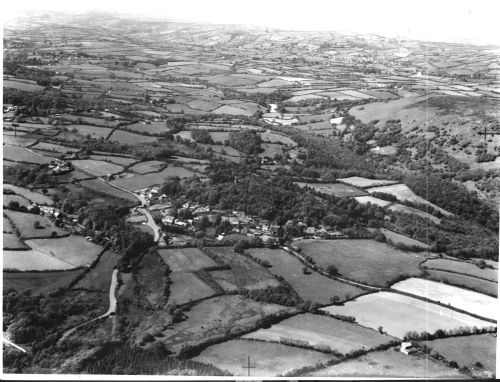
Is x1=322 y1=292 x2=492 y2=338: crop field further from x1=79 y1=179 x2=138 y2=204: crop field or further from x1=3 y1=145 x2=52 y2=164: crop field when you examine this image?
x1=3 y1=145 x2=52 y2=164: crop field

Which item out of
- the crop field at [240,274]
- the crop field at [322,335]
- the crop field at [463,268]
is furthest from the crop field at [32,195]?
the crop field at [463,268]

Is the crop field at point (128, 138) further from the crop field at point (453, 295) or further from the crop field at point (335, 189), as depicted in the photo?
the crop field at point (453, 295)

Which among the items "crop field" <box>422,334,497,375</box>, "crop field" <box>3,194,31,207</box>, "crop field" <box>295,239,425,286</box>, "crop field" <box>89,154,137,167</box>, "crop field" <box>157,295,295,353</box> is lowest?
"crop field" <box>422,334,497,375</box>

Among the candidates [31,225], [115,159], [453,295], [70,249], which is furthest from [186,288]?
[115,159]

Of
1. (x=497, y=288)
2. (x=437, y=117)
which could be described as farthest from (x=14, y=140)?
(x=437, y=117)

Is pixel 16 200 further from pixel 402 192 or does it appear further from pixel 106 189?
pixel 402 192

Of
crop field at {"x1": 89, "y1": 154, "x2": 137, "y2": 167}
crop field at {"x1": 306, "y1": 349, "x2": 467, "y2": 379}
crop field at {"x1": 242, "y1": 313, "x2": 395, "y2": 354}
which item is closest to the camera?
crop field at {"x1": 306, "y1": 349, "x2": 467, "y2": 379}

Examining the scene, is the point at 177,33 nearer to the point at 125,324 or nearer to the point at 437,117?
the point at 437,117

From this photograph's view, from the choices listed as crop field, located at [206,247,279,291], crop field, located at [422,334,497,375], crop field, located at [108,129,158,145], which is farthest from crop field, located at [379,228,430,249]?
crop field, located at [108,129,158,145]
